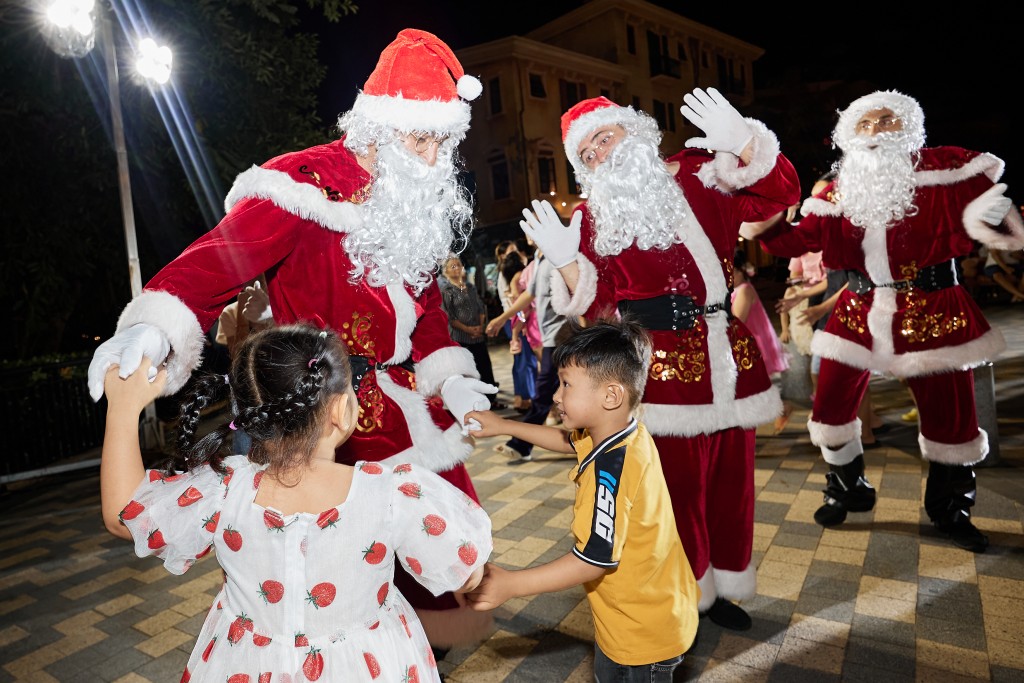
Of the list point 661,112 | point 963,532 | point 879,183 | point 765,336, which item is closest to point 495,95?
point 661,112

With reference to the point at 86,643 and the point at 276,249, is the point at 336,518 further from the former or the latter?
the point at 86,643

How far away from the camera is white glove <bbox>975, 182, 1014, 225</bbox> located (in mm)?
2971

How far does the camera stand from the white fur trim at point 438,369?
2.27 m

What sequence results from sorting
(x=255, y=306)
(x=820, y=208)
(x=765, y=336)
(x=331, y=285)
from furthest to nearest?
(x=765, y=336), (x=255, y=306), (x=820, y=208), (x=331, y=285)

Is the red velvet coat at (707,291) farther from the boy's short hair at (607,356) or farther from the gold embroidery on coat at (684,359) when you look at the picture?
the boy's short hair at (607,356)

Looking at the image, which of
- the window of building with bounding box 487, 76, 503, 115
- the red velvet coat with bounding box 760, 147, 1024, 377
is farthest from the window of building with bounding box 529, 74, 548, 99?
the red velvet coat with bounding box 760, 147, 1024, 377

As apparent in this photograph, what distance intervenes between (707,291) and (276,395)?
1.85 metres

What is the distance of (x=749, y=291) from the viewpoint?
17.4 feet

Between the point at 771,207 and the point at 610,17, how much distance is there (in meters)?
27.7

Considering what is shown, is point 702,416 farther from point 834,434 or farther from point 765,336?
point 765,336

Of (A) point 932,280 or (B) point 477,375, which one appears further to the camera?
(A) point 932,280

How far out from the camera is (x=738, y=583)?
258 cm

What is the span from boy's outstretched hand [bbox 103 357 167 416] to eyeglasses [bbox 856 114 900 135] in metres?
3.64

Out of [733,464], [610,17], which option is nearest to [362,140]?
[733,464]
